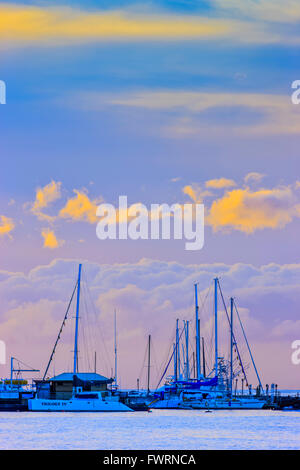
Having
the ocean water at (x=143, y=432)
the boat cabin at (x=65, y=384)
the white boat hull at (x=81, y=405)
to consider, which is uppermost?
the boat cabin at (x=65, y=384)

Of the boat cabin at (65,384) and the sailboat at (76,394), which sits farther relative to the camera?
the boat cabin at (65,384)

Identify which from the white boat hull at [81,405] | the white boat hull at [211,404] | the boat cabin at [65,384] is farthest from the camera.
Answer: the white boat hull at [211,404]

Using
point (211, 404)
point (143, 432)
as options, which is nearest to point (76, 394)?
point (211, 404)

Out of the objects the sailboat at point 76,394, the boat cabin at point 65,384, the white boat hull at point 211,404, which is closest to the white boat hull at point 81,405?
the sailboat at point 76,394

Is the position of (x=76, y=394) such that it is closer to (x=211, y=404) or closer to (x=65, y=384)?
(x=65, y=384)

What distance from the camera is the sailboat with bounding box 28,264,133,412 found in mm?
147750

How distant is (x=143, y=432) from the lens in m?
110

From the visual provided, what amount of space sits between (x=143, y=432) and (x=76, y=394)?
41.3m

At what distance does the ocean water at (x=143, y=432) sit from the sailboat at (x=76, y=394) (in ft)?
4.36

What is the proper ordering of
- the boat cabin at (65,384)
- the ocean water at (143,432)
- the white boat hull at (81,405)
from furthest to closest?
the boat cabin at (65,384), the white boat hull at (81,405), the ocean water at (143,432)

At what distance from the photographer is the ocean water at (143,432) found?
303 ft

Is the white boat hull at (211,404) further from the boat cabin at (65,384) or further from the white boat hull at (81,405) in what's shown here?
the white boat hull at (81,405)

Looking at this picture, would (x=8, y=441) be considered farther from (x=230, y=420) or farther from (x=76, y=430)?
(x=230, y=420)
